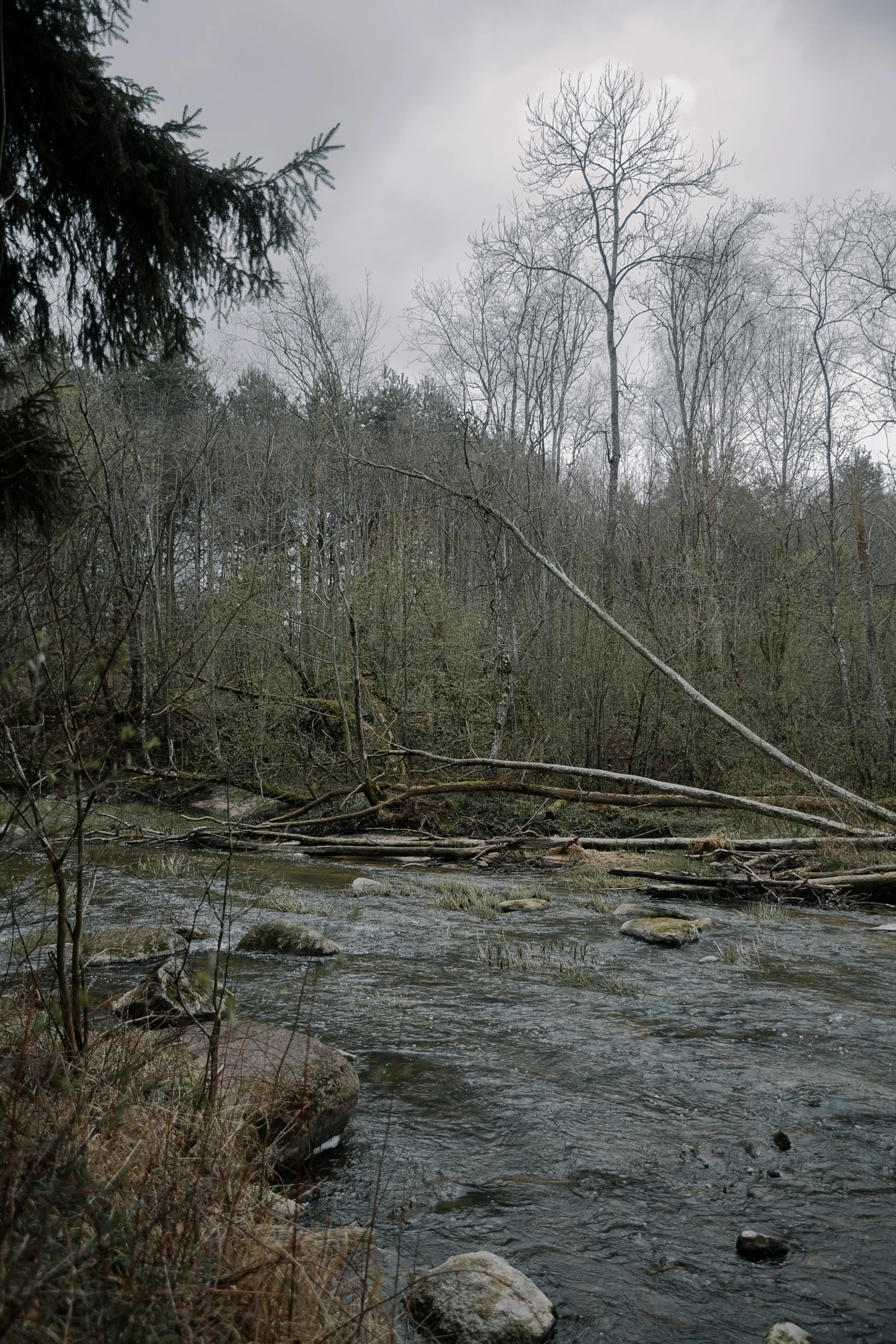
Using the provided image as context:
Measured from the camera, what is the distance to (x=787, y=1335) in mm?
2432

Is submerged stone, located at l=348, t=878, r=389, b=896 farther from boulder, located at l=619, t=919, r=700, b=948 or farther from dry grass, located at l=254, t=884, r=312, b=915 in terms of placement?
boulder, located at l=619, t=919, r=700, b=948

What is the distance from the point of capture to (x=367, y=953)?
6.66 meters

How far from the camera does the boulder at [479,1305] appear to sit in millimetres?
2443

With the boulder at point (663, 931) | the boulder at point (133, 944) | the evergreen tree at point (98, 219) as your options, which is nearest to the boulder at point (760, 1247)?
the boulder at point (133, 944)

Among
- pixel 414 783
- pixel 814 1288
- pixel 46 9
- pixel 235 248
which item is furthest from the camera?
pixel 414 783

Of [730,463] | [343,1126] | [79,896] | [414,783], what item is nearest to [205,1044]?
[343,1126]

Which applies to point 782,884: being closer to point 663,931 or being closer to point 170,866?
point 663,931

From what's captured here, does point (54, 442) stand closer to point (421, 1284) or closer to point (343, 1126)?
point (343, 1126)

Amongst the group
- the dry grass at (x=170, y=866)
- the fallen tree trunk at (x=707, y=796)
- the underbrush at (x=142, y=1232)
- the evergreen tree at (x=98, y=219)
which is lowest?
the dry grass at (x=170, y=866)

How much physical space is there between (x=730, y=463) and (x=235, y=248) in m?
15.7

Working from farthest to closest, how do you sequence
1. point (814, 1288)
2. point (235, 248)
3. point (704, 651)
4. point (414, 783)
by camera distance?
point (704, 651) < point (414, 783) < point (235, 248) < point (814, 1288)

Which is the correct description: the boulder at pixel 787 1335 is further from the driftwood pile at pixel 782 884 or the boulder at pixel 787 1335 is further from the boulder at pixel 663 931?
the driftwood pile at pixel 782 884

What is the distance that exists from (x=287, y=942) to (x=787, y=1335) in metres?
4.71

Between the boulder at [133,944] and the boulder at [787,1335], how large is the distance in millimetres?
4315
